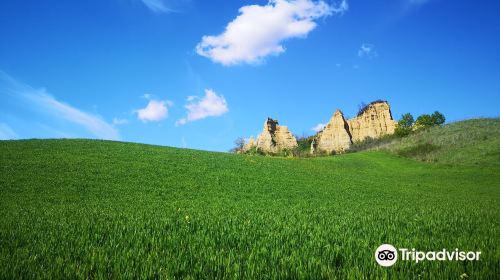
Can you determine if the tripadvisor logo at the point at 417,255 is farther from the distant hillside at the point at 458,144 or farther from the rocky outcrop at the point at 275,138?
the rocky outcrop at the point at 275,138

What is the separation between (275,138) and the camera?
6235 inches

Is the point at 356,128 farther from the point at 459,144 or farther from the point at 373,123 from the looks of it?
the point at 459,144

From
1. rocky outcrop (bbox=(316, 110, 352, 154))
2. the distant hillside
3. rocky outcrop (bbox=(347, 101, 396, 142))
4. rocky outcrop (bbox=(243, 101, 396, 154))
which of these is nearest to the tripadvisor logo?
the distant hillside

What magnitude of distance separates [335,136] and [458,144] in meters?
68.3

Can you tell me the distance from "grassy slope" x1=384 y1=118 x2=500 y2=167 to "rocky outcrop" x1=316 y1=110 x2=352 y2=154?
47944mm

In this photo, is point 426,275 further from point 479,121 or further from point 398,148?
point 479,121

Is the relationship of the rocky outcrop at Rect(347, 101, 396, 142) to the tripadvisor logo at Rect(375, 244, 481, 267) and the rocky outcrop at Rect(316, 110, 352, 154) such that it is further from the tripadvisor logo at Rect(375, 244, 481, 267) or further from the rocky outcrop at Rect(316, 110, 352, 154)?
the tripadvisor logo at Rect(375, 244, 481, 267)

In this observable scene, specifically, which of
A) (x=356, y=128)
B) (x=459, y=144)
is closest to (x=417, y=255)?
(x=459, y=144)

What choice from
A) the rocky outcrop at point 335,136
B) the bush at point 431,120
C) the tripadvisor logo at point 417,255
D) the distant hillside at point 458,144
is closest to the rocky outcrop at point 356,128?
the rocky outcrop at point 335,136

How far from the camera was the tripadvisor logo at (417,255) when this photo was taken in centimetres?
576

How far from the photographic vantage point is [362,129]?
14762 centimetres

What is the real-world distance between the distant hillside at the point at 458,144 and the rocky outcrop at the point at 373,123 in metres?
53.1

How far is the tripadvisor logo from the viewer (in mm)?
5761

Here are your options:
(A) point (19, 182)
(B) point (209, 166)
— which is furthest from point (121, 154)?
(A) point (19, 182)
